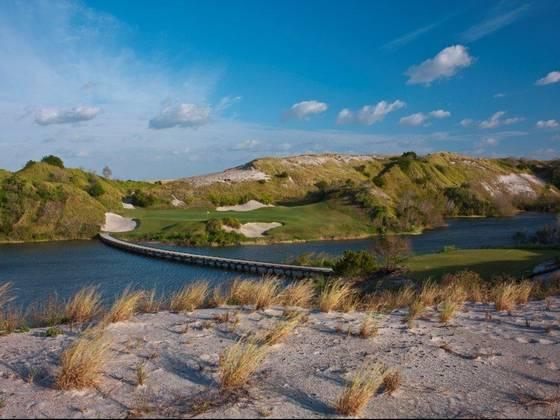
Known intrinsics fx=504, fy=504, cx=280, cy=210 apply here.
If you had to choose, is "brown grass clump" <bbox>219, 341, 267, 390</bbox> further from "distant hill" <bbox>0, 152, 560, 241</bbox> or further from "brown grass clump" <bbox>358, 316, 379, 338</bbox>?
"distant hill" <bbox>0, 152, 560, 241</bbox>

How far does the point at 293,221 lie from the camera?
5497 cm

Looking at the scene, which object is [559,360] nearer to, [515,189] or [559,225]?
[559,225]

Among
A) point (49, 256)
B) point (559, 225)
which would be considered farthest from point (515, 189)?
point (49, 256)

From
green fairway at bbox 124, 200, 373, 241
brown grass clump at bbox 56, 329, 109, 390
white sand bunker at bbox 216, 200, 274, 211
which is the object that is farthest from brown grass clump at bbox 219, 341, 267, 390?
white sand bunker at bbox 216, 200, 274, 211

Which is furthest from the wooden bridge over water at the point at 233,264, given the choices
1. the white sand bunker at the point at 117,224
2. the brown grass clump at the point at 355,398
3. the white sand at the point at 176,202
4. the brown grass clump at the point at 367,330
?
the white sand at the point at 176,202

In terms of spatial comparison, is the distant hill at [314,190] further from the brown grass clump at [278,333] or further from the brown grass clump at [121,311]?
the brown grass clump at [278,333]

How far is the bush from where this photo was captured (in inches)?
2762

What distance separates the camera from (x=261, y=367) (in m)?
6.78

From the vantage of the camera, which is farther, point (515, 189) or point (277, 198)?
point (515, 189)

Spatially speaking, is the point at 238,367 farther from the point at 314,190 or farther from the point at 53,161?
the point at 314,190

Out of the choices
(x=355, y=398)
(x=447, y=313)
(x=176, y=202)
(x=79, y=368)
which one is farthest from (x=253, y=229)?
(x=355, y=398)

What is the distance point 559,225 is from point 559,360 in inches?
1595

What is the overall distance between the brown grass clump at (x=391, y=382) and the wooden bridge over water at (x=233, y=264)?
73.9ft

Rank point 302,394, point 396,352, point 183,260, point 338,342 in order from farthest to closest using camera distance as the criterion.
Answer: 1. point 183,260
2. point 338,342
3. point 396,352
4. point 302,394
